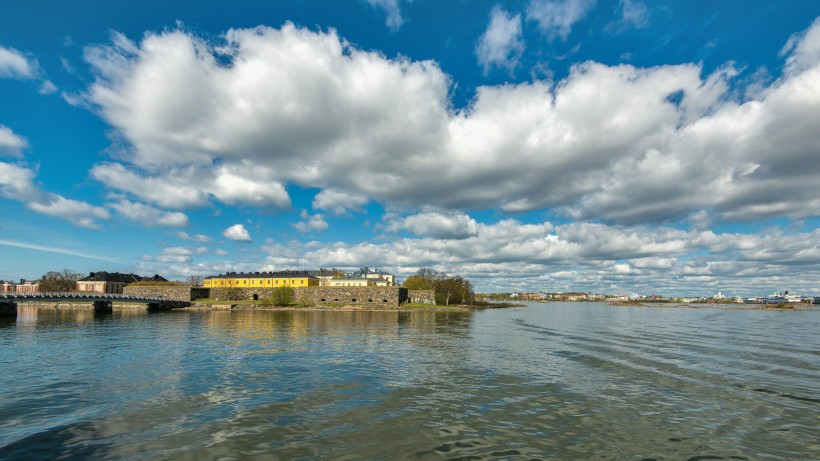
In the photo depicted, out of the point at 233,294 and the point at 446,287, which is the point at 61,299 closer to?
the point at 233,294

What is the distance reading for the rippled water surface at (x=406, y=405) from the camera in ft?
43.6

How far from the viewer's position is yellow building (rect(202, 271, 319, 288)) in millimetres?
159875

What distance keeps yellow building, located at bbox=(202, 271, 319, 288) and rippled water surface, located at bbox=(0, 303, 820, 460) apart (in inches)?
5003

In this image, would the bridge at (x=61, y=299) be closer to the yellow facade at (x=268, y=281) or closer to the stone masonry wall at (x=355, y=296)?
the yellow facade at (x=268, y=281)

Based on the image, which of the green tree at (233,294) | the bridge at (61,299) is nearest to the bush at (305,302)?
the green tree at (233,294)

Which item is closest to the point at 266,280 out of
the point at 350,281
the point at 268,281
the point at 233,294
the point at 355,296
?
the point at 268,281

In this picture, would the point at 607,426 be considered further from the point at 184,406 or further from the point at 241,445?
the point at 184,406

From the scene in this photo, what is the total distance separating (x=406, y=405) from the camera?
18.1 meters

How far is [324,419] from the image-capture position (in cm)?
1602

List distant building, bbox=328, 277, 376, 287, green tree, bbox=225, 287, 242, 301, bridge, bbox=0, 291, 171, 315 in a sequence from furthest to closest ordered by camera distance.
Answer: distant building, bbox=328, 277, 376, 287 → green tree, bbox=225, 287, 242, 301 → bridge, bbox=0, 291, 171, 315

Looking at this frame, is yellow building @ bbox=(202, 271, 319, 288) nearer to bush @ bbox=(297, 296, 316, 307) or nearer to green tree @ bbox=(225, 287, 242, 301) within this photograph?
green tree @ bbox=(225, 287, 242, 301)

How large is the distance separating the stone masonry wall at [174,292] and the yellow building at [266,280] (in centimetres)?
1170

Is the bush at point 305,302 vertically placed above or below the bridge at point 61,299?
below

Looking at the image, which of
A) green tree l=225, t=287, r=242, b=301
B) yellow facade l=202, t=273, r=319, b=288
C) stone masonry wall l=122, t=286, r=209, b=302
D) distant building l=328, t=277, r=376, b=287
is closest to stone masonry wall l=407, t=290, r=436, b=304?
distant building l=328, t=277, r=376, b=287
